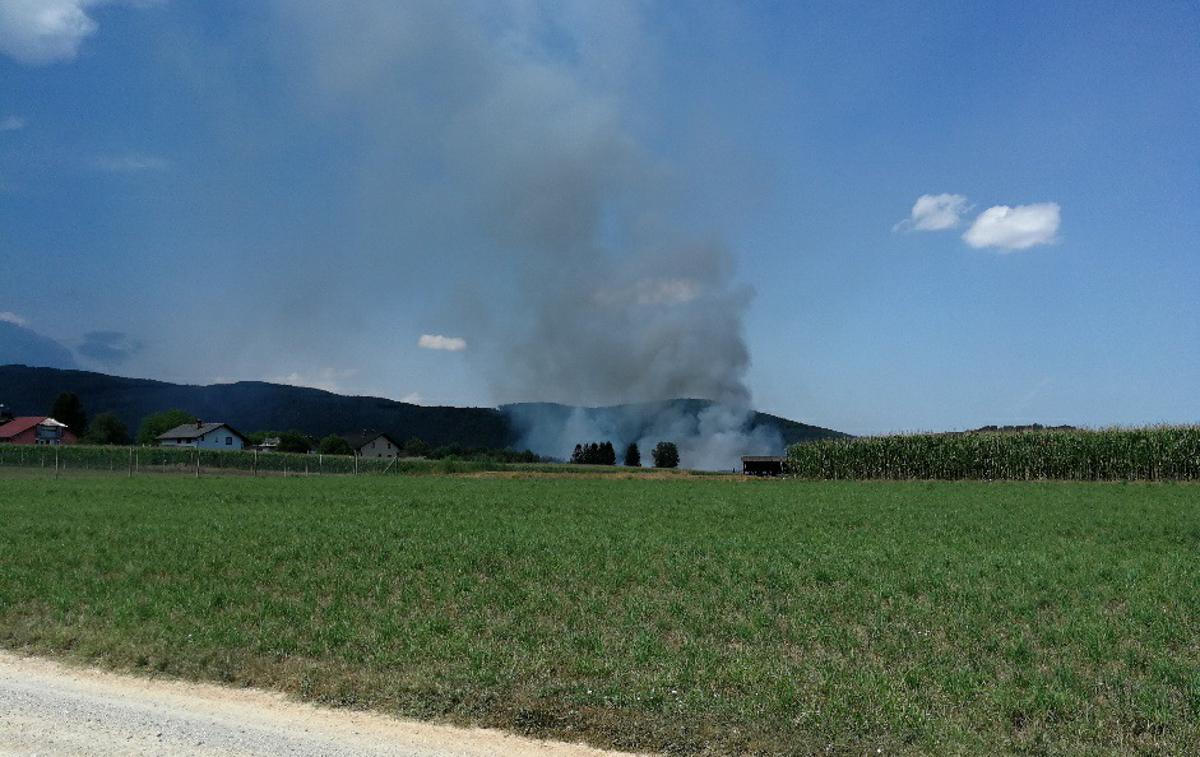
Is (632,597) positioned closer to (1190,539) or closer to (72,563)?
(72,563)

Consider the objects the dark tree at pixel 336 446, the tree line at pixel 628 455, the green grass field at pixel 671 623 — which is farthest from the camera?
the dark tree at pixel 336 446

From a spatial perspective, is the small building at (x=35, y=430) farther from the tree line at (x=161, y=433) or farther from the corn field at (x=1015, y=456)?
the corn field at (x=1015, y=456)

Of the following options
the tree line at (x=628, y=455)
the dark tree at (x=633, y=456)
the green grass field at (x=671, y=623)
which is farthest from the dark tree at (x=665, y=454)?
the green grass field at (x=671, y=623)

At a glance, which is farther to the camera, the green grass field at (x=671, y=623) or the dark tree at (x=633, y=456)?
the dark tree at (x=633, y=456)

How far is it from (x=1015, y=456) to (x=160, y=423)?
155873 mm

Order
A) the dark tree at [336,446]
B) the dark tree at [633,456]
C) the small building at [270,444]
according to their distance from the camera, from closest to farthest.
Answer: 1. the dark tree at [633,456]
2. the dark tree at [336,446]
3. the small building at [270,444]

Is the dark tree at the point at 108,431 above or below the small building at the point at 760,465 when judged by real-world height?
above

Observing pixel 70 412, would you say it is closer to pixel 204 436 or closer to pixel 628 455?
pixel 204 436

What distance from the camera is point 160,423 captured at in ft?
527

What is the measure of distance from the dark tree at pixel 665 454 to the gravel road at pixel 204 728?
117 metres

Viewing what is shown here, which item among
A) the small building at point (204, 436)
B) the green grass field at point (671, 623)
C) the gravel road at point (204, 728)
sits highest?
the small building at point (204, 436)

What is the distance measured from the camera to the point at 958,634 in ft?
33.7

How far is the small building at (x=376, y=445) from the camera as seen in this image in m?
149

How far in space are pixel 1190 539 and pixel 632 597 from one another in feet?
50.4
